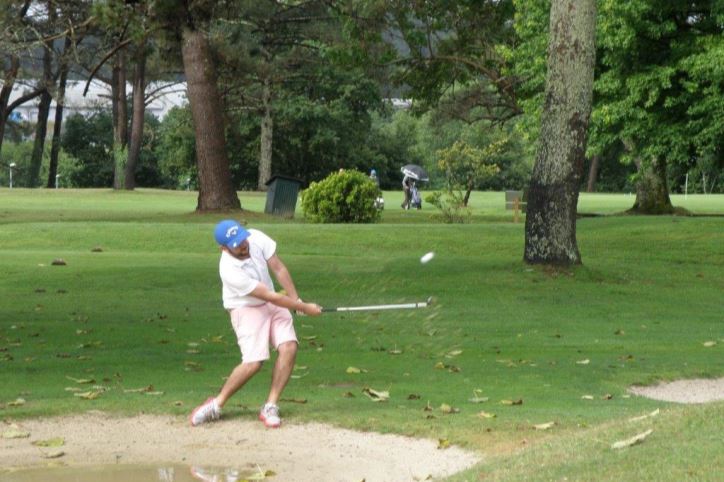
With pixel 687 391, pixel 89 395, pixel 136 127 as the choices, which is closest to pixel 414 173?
pixel 136 127

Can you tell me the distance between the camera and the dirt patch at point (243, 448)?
30.0 ft

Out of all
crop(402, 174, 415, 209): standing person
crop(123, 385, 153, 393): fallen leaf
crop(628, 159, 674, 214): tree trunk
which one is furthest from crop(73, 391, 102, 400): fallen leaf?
crop(402, 174, 415, 209): standing person

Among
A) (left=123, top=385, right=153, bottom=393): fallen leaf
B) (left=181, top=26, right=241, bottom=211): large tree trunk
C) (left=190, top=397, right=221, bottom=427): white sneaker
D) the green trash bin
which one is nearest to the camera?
(left=190, top=397, right=221, bottom=427): white sneaker

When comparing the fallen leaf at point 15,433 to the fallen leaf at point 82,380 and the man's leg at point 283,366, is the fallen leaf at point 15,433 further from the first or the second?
the fallen leaf at point 82,380

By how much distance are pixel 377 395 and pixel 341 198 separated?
2225cm

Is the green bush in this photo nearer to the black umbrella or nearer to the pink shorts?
the black umbrella

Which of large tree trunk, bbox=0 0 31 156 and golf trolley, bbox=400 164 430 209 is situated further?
golf trolley, bbox=400 164 430 209

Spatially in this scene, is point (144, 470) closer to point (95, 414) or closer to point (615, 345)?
point (95, 414)

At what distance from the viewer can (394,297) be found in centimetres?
2005

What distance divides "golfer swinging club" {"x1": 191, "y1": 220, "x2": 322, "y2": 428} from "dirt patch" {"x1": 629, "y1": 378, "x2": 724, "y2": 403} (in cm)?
384

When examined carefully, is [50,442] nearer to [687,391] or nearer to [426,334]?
[687,391]

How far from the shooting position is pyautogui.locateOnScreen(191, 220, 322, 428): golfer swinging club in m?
10.4

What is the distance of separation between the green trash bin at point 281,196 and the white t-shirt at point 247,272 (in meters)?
27.7

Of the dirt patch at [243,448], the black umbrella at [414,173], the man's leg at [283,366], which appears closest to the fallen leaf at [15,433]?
the dirt patch at [243,448]
